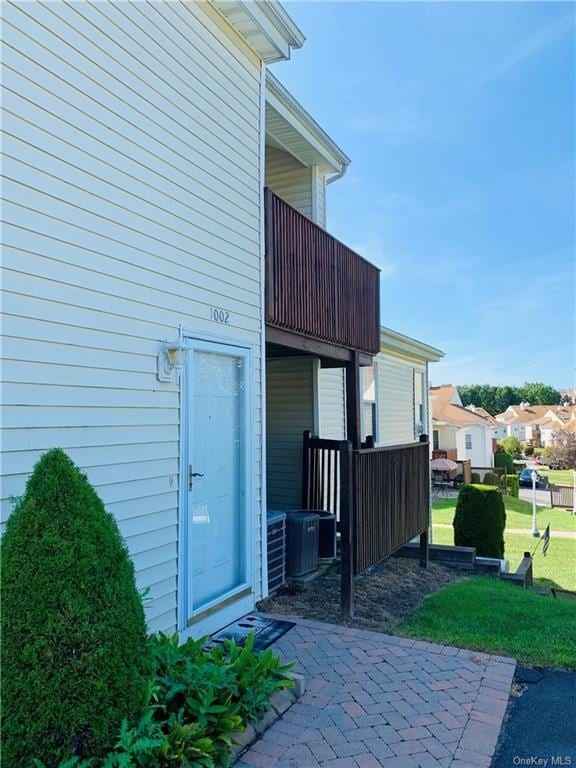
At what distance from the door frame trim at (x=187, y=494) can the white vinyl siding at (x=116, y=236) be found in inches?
2.9

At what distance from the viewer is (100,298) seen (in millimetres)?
3396

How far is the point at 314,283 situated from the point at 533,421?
74.3 meters

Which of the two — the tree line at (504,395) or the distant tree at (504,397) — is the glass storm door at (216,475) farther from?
the distant tree at (504,397)

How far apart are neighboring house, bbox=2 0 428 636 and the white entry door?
0.06 feet

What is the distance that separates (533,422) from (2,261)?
77.6m

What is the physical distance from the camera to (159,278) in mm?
3938

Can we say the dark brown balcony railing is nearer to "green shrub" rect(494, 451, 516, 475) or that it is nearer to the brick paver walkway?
the brick paver walkway

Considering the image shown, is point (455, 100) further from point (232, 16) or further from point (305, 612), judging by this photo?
point (305, 612)

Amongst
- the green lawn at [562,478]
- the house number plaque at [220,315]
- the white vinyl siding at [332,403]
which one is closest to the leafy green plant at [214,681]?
the house number plaque at [220,315]

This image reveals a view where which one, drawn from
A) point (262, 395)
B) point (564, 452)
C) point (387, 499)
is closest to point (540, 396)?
point (564, 452)

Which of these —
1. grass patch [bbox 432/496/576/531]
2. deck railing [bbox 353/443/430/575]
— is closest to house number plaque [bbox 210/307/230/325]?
deck railing [bbox 353/443/430/575]

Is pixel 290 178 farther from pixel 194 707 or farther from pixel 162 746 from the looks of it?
pixel 162 746

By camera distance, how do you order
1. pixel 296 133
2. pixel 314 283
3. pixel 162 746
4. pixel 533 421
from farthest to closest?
pixel 533 421, pixel 296 133, pixel 314 283, pixel 162 746

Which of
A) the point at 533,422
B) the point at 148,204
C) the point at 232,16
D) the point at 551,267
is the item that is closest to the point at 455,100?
the point at 232,16
